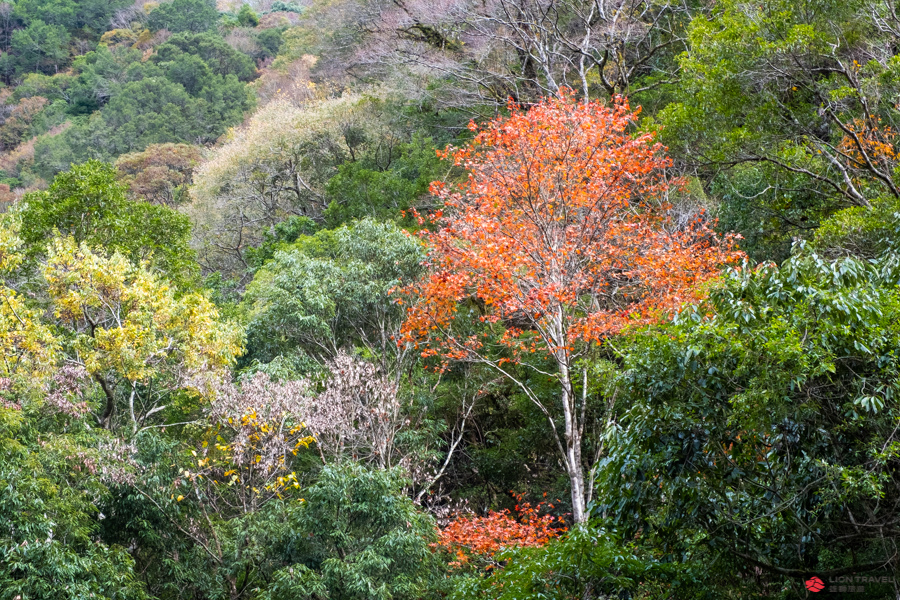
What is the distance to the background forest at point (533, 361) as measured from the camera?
616 cm

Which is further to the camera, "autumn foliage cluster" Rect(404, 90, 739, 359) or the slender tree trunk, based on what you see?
"autumn foliage cluster" Rect(404, 90, 739, 359)

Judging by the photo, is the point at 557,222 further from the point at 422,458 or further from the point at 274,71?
the point at 274,71

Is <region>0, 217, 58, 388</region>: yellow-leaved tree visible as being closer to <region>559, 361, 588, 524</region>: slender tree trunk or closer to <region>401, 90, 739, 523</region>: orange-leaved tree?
<region>401, 90, 739, 523</region>: orange-leaved tree

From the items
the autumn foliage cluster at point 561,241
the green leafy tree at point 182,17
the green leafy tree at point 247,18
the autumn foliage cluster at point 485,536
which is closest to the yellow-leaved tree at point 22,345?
the autumn foliage cluster at point 561,241

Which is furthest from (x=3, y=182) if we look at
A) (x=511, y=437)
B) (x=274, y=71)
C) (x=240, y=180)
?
(x=511, y=437)

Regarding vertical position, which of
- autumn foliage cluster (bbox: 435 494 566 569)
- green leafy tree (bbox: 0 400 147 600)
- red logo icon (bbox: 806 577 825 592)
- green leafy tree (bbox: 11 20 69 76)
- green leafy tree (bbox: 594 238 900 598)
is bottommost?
green leafy tree (bbox: 11 20 69 76)

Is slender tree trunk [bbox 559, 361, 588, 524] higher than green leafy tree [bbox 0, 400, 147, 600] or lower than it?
lower

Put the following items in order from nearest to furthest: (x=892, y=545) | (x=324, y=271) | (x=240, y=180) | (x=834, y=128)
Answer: (x=892, y=545)
(x=834, y=128)
(x=324, y=271)
(x=240, y=180)

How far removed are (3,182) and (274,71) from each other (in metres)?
15.8

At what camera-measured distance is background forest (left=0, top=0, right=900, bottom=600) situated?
616 cm

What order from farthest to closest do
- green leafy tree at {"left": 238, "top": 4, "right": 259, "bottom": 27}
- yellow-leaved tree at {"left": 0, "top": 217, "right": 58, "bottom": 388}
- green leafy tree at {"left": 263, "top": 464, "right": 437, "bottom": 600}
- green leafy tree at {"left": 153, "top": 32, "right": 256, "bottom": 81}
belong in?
1. green leafy tree at {"left": 238, "top": 4, "right": 259, "bottom": 27}
2. green leafy tree at {"left": 153, "top": 32, "right": 256, "bottom": 81}
3. yellow-leaved tree at {"left": 0, "top": 217, "right": 58, "bottom": 388}
4. green leafy tree at {"left": 263, "top": 464, "right": 437, "bottom": 600}

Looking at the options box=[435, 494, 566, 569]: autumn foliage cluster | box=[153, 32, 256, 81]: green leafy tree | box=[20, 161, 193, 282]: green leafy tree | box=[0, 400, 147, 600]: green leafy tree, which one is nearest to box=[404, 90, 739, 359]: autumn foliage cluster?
box=[435, 494, 566, 569]: autumn foliage cluster

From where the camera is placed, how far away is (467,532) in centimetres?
1242

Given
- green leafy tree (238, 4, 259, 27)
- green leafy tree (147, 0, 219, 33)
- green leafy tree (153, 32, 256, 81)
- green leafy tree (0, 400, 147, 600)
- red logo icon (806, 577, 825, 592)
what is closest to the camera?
red logo icon (806, 577, 825, 592)
